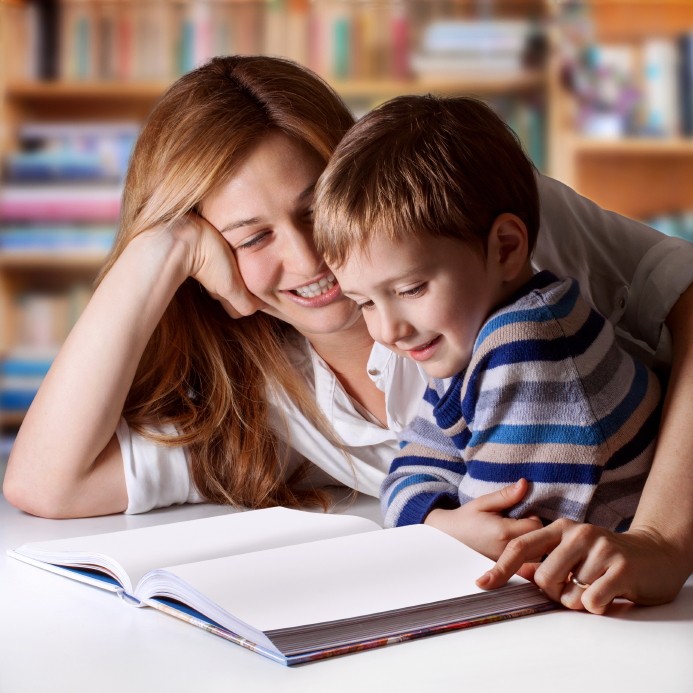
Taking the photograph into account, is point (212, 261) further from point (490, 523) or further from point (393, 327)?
point (490, 523)

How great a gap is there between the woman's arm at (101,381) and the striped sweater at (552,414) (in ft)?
1.46

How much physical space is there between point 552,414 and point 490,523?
12cm

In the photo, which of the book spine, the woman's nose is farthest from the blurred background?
the woman's nose

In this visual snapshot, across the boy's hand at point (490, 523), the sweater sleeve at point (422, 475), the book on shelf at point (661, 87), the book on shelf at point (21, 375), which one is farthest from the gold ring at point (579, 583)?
the book on shelf at point (661, 87)

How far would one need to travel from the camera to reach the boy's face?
1.01 metres

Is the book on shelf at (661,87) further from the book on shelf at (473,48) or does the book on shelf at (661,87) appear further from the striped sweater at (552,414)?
the striped sweater at (552,414)

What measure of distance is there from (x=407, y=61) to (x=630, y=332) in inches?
91.9

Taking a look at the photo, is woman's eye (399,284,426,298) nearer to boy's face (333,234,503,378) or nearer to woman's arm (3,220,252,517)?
boy's face (333,234,503,378)

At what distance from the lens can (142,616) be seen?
2.94 ft

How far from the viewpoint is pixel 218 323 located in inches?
59.2

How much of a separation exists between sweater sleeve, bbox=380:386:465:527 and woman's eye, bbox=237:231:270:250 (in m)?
0.32

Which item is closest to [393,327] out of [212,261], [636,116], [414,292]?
[414,292]

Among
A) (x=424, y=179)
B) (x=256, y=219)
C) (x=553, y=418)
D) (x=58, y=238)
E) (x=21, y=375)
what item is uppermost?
(x=424, y=179)

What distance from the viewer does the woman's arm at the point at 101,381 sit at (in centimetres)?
132
